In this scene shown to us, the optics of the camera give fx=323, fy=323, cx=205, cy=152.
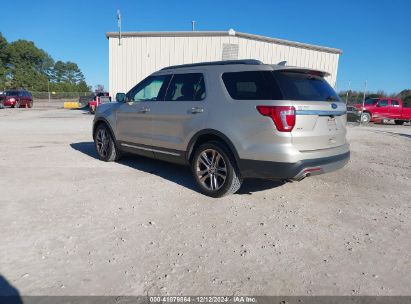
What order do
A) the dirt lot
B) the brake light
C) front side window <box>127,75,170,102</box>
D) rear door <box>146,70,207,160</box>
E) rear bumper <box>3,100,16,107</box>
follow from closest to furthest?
the dirt lot
the brake light
rear door <box>146,70,207,160</box>
front side window <box>127,75,170,102</box>
rear bumper <box>3,100,16,107</box>

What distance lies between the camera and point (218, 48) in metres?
21.3

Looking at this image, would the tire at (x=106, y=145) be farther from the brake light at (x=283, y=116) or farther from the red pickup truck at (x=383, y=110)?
the red pickup truck at (x=383, y=110)

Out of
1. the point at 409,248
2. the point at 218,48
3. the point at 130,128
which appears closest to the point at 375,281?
the point at 409,248

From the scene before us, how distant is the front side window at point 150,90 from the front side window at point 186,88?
216 mm

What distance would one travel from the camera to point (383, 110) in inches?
839

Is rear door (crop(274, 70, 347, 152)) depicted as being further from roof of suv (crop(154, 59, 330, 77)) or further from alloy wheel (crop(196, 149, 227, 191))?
alloy wheel (crop(196, 149, 227, 191))

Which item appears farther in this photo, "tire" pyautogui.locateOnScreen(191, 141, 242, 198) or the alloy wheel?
the alloy wheel

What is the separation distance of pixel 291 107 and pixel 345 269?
184 cm

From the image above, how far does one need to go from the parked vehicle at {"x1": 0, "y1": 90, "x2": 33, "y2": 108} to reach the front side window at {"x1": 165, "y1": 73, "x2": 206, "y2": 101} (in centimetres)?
3105

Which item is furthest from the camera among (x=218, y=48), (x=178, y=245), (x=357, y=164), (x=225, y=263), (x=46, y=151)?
(x=218, y=48)

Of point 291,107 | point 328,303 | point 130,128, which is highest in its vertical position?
point 291,107

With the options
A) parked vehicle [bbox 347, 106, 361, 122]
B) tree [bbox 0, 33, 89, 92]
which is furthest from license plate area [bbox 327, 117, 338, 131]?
tree [bbox 0, 33, 89, 92]

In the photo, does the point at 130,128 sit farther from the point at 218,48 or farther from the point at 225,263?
the point at 218,48

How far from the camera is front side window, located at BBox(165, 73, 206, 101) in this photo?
4801 mm
